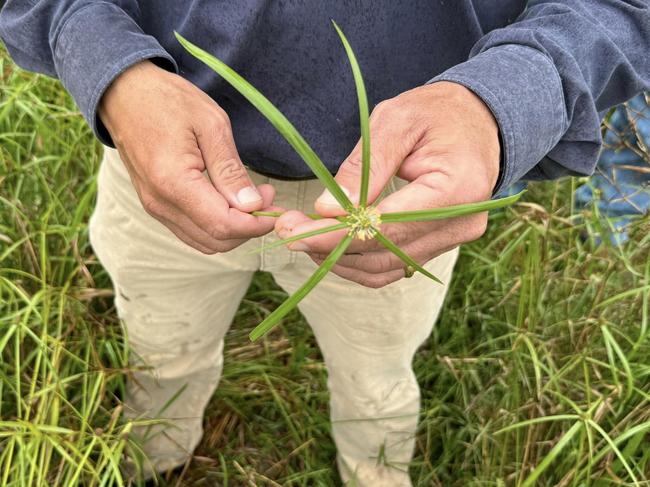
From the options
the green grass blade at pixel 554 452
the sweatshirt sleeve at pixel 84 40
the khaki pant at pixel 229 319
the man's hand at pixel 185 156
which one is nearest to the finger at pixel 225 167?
the man's hand at pixel 185 156

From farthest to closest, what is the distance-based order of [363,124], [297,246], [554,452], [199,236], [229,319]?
1. [229,319]
2. [554,452]
3. [199,236]
4. [297,246]
5. [363,124]

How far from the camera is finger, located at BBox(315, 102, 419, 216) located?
675mm

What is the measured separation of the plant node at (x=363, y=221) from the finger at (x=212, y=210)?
0.14 meters

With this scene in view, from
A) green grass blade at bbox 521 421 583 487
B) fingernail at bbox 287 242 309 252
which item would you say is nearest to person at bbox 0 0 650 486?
fingernail at bbox 287 242 309 252

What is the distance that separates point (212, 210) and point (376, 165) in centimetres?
18

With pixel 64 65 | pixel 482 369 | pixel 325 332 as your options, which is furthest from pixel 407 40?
pixel 482 369

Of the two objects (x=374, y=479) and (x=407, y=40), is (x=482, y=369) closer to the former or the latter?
(x=374, y=479)

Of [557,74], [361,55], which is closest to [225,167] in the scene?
[361,55]

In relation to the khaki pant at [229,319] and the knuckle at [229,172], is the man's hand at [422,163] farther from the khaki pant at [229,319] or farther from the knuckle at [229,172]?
the khaki pant at [229,319]

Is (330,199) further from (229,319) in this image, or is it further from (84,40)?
(229,319)

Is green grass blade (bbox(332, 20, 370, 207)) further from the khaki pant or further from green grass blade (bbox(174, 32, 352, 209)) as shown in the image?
the khaki pant

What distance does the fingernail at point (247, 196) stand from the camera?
2.41 ft

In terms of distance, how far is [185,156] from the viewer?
2.46ft

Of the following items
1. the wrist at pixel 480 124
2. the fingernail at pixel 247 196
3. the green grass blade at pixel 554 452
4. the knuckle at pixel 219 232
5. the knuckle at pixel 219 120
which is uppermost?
the wrist at pixel 480 124
